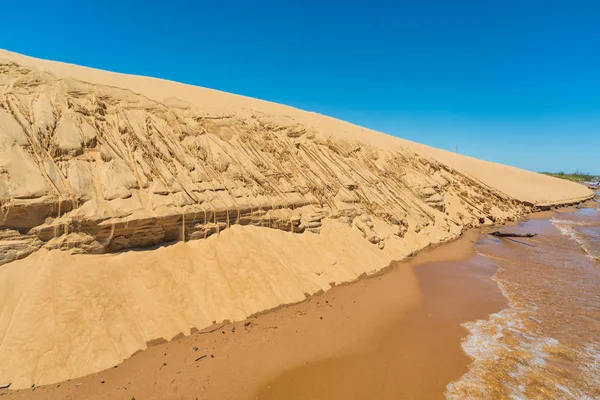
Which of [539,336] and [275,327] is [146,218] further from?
[539,336]

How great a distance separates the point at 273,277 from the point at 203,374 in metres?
3.35

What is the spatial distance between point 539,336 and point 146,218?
32.3 ft

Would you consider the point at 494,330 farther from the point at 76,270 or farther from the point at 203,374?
the point at 76,270

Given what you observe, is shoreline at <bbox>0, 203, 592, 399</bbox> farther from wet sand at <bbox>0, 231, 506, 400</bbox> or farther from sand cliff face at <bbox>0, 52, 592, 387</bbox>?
sand cliff face at <bbox>0, 52, 592, 387</bbox>

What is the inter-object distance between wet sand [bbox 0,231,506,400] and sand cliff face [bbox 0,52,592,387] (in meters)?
0.49

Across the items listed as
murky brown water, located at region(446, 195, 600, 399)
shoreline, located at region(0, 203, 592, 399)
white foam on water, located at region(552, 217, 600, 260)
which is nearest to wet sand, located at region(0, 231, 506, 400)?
shoreline, located at region(0, 203, 592, 399)

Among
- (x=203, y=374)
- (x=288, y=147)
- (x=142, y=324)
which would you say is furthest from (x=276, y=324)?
(x=288, y=147)

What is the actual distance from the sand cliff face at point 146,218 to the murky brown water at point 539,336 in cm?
398

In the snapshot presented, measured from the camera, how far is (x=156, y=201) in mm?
8172

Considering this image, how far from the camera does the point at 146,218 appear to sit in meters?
7.62

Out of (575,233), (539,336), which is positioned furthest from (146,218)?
(575,233)

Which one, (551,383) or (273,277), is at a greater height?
(273,277)

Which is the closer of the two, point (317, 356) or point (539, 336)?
point (317, 356)

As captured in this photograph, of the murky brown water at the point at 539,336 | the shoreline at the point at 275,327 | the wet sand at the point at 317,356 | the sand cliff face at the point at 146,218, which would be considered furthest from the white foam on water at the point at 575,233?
the wet sand at the point at 317,356
